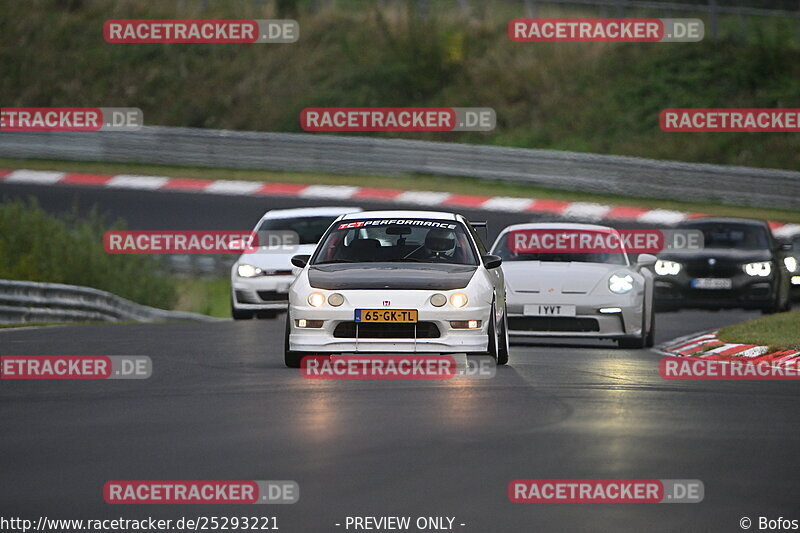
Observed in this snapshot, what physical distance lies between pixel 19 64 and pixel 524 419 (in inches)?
1474

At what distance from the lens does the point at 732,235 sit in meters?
22.1

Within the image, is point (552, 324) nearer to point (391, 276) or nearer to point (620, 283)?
point (620, 283)

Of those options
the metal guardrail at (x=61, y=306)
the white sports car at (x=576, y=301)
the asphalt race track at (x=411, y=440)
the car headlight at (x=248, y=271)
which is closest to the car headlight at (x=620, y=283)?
the white sports car at (x=576, y=301)

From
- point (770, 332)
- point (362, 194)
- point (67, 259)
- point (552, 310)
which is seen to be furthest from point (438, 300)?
point (362, 194)

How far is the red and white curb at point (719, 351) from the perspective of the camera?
1455 centimetres

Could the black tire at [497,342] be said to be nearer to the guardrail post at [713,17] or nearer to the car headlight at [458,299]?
the car headlight at [458,299]

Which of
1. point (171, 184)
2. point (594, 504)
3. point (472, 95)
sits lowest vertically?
point (594, 504)

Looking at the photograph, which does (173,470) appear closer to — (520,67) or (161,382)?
(161,382)

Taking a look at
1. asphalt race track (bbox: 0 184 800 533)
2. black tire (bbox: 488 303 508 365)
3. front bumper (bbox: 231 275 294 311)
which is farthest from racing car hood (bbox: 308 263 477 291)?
front bumper (bbox: 231 275 294 311)

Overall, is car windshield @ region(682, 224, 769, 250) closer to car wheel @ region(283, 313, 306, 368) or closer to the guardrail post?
car wheel @ region(283, 313, 306, 368)

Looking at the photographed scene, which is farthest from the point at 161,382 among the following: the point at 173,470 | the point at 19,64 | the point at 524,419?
the point at 19,64

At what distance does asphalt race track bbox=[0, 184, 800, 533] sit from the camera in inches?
280

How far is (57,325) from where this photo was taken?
64.9 ft

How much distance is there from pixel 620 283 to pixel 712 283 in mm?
5262
